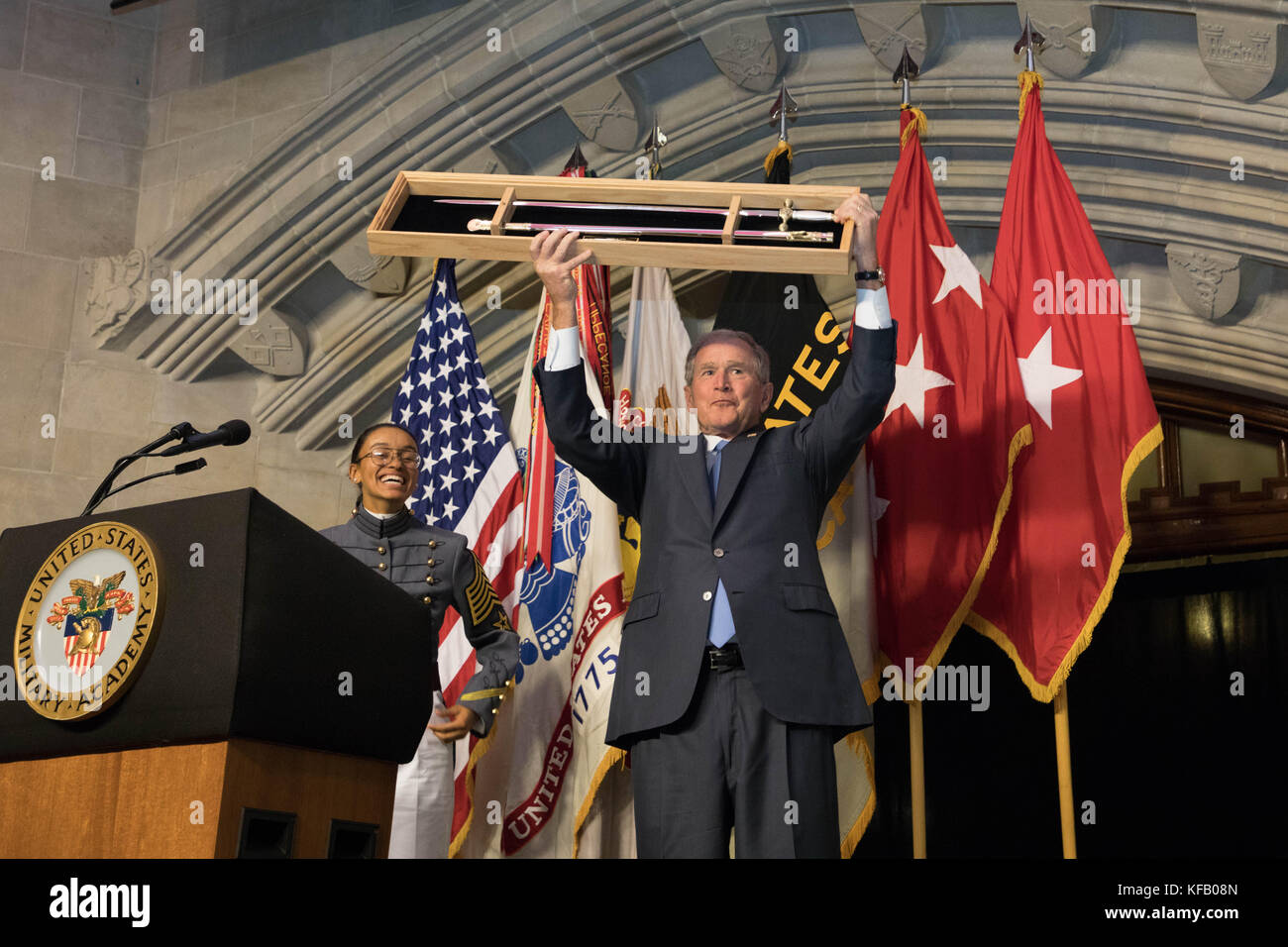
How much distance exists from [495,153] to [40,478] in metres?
1.98

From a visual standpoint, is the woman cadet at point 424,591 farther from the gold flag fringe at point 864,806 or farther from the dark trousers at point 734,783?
the gold flag fringe at point 864,806

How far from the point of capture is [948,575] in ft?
12.8

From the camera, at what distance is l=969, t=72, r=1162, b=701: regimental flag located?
3.82m

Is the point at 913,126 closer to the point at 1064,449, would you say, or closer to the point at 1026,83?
the point at 1026,83

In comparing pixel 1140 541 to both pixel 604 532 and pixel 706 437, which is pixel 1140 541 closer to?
pixel 604 532

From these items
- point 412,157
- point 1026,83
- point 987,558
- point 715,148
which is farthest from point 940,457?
point 412,157

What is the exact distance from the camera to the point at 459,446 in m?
4.83

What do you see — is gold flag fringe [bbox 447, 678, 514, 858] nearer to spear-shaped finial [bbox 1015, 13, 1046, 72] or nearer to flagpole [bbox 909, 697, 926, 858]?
flagpole [bbox 909, 697, 926, 858]

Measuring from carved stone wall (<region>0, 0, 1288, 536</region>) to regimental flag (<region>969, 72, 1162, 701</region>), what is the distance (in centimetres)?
66

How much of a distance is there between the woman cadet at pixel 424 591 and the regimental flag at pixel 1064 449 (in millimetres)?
1351

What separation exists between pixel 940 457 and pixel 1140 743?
154 cm

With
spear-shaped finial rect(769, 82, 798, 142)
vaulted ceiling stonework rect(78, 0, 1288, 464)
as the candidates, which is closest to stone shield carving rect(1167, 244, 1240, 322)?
vaulted ceiling stonework rect(78, 0, 1288, 464)

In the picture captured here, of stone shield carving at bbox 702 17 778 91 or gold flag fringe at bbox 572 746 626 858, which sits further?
stone shield carving at bbox 702 17 778 91
